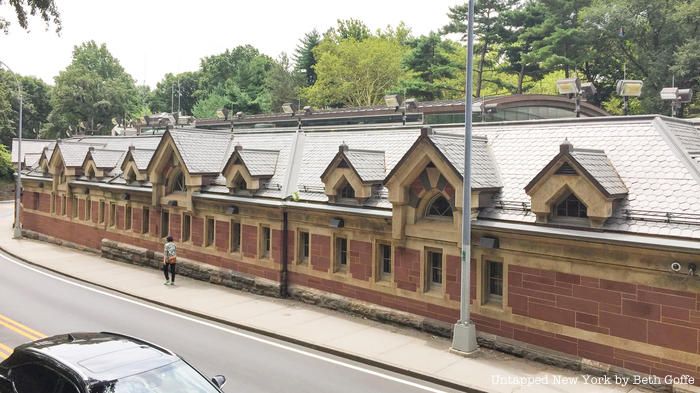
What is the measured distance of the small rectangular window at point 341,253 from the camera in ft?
64.0

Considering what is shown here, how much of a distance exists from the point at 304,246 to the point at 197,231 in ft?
21.6

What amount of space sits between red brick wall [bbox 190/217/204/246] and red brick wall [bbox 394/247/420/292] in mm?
10924

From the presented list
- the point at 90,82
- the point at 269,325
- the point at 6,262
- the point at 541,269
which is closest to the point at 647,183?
the point at 541,269

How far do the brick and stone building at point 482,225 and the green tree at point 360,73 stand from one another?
41633mm

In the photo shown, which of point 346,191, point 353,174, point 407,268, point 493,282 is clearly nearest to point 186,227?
point 346,191

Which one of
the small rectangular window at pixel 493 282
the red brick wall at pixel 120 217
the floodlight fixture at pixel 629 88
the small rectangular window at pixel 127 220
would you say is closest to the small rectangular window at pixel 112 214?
the red brick wall at pixel 120 217

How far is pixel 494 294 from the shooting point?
51.2ft

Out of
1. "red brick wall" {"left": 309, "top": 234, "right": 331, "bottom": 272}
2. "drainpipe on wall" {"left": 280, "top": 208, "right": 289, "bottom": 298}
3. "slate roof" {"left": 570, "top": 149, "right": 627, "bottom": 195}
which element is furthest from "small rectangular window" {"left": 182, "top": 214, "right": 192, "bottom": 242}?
"slate roof" {"left": 570, "top": 149, "right": 627, "bottom": 195}

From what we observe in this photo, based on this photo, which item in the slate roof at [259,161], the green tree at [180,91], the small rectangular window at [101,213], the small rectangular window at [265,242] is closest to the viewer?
the small rectangular window at [265,242]

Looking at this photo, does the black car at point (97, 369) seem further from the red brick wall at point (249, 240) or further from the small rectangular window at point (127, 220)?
the small rectangular window at point (127, 220)

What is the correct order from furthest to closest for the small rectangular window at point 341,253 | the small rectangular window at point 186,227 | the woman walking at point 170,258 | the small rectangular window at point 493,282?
the small rectangular window at point 186,227, the woman walking at point 170,258, the small rectangular window at point 341,253, the small rectangular window at point 493,282

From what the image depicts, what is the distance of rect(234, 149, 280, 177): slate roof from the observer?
22062 millimetres

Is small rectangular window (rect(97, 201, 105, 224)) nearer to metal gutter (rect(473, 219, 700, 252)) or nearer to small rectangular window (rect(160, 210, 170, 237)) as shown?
small rectangular window (rect(160, 210, 170, 237))

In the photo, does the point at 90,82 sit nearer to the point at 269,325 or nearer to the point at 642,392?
the point at 269,325
